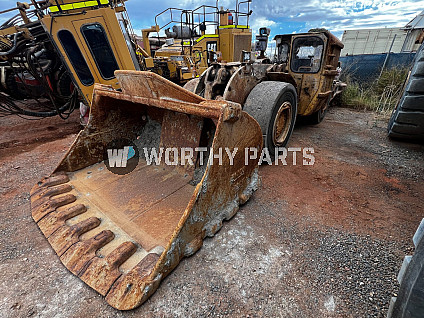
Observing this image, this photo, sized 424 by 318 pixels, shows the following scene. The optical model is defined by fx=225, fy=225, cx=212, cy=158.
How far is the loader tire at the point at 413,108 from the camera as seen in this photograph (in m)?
3.16

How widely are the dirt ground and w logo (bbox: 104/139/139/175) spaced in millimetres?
949

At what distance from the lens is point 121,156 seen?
2928mm

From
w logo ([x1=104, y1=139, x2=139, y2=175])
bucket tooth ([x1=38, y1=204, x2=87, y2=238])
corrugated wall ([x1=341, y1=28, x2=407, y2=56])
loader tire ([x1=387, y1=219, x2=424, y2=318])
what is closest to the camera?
loader tire ([x1=387, y1=219, x2=424, y2=318])

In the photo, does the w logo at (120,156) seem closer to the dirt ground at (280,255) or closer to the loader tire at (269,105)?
the dirt ground at (280,255)

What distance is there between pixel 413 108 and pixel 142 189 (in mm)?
3973

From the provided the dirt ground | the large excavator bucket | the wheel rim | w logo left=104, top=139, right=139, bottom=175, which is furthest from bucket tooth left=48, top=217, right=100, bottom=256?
the wheel rim

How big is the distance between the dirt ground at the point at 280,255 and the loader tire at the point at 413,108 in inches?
27.7

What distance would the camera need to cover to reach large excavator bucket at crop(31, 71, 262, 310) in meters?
1.57

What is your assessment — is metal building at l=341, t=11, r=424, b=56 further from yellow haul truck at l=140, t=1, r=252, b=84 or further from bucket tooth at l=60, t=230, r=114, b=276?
bucket tooth at l=60, t=230, r=114, b=276

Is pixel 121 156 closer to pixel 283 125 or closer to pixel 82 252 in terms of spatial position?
pixel 82 252

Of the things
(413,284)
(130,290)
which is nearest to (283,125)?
(413,284)

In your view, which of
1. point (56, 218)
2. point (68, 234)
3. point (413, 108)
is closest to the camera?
point (68, 234)

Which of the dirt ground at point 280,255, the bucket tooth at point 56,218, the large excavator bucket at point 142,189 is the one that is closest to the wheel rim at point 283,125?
the dirt ground at point 280,255

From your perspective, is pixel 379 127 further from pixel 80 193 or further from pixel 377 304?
pixel 80 193
